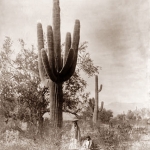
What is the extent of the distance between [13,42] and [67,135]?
4547mm

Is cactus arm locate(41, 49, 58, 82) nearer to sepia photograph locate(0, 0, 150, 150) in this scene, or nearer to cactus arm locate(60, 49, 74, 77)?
sepia photograph locate(0, 0, 150, 150)

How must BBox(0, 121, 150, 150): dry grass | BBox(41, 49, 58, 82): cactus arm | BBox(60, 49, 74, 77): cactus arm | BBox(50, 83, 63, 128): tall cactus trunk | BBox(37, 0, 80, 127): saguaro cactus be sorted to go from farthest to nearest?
BBox(50, 83, 63, 128): tall cactus trunk, BBox(37, 0, 80, 127): saguaro cactus, BBox(60, 49, 74, 77): cactus arm, BBox(41, 49, 58, 82): cactus arm, BBox(0, 121, 150, 150): dry grass

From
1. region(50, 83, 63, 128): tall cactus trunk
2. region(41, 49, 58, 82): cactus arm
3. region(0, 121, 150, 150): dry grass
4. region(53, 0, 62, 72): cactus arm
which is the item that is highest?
region(53, 0, 62, 72): cactus arm

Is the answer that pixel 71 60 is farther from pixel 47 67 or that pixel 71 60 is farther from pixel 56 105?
pixel 56 105

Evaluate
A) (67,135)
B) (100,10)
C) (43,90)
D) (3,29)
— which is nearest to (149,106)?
(67,135)

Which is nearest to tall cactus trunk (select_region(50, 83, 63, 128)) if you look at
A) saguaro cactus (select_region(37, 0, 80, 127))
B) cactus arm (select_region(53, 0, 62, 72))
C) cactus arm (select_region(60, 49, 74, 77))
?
saguaro cactus (select_region(37, 0, 80, 127))

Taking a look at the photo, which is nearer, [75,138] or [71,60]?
[75,138]

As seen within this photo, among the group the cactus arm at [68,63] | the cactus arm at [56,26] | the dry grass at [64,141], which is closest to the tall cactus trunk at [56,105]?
the dry grass at [64,141]

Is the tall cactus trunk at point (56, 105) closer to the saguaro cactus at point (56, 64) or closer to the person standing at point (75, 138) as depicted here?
the saguaro cactus at point (56, 64)

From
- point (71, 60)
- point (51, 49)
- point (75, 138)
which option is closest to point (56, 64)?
point (51, 49)

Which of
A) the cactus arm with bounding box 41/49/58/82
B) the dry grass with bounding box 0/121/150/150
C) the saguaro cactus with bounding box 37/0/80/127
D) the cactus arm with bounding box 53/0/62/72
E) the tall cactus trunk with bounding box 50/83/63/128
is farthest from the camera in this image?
the cactus arm with bounding box 53/0/62/72

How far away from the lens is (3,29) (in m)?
7.89

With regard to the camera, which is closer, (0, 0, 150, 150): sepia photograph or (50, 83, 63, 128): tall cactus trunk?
(0, 0, 150, 150): sepia photograph

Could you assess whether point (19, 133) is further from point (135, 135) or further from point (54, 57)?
point (135, 135)
